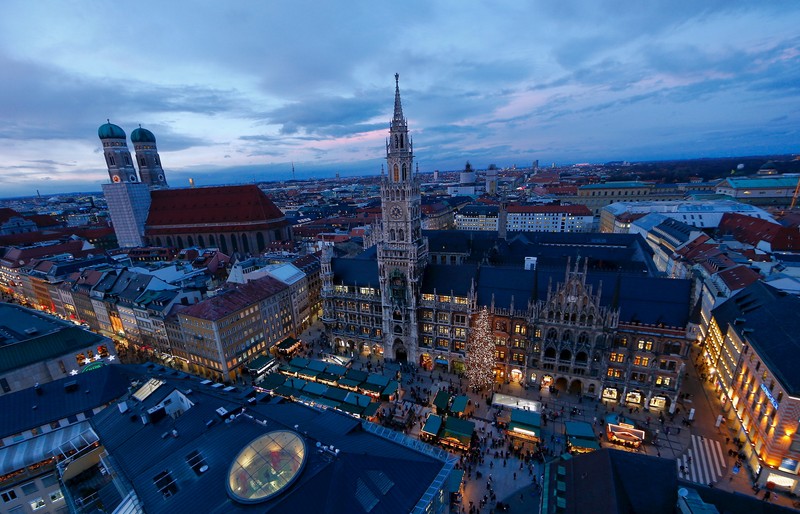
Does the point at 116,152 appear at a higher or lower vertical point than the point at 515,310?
higher

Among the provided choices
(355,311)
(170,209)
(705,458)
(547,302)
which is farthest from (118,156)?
(705,458)

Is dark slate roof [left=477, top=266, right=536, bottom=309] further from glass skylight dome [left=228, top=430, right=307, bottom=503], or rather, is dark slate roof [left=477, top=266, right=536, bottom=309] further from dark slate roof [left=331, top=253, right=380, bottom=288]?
glass skylight dome [left=228, top=430, right=307, bottom=503]

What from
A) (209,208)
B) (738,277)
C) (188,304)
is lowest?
(188,304)

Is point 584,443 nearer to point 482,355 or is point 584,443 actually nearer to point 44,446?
point 482,355

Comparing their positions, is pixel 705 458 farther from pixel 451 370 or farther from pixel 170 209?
pixel 170 209

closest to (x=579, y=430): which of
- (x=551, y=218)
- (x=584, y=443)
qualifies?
(x=584, y=443)

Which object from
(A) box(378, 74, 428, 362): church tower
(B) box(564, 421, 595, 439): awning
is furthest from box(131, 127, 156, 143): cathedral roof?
(B) box(564, 421, 595, 439): awning
